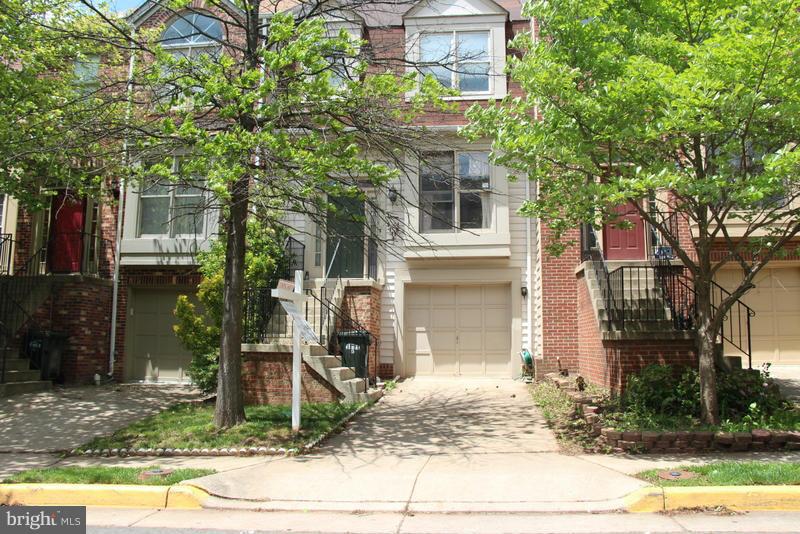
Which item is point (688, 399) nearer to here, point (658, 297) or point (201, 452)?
point (658, 297)

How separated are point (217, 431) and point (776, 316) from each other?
36.5ft

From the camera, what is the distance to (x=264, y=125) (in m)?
8.62

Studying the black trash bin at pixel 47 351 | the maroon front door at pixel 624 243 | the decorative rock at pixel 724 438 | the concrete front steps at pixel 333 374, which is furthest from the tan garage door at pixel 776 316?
the black trash bin at pixel 47 351

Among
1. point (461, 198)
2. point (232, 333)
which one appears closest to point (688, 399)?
point (232, 333)

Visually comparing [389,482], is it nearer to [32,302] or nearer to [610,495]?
[610,495]

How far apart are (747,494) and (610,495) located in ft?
3.84

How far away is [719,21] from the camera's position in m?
7.03

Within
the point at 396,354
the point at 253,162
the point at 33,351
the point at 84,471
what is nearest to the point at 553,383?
the point at 396,354

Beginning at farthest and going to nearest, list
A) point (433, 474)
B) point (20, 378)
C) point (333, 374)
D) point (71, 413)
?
point (20, 378)
point (333, 374)
point (71, 413)
point (433, 474)

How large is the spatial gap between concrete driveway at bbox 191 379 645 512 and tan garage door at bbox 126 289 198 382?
6.59 meters

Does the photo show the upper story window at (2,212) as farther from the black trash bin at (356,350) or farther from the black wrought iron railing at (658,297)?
the black wrought iron railing at (658,297)

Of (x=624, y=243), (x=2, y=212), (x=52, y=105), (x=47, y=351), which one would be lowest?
(x=47, y=351)

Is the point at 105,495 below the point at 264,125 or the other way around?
below

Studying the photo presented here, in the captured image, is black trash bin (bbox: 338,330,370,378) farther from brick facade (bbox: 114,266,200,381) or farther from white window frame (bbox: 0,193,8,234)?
white window frame (bbox: 0,193,8,234)
